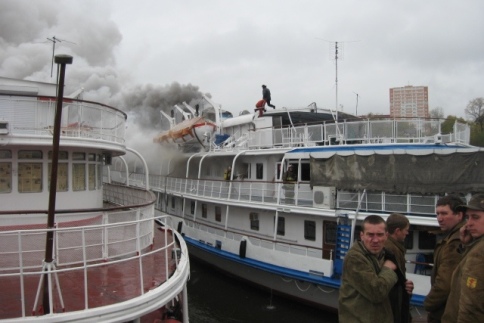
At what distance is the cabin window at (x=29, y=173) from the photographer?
29.8 feet

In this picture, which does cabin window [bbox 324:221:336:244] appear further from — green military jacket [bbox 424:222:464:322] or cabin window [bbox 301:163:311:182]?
green military jacket [bbox 424:222:464:322]

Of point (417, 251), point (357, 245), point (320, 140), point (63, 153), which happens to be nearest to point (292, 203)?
point (320, 140)

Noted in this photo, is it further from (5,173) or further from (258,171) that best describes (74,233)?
(258,171)

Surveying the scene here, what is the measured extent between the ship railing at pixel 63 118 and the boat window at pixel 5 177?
3.12ft

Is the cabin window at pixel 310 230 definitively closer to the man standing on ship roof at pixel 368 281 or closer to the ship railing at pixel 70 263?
the ship railing at pixel 70 263

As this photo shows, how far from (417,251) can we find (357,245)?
9.71m

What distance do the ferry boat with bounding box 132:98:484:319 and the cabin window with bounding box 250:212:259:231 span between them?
0.05 meters

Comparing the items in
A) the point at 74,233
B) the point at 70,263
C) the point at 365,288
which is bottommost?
the point at 70,263

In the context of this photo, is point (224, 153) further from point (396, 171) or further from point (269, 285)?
point (396, 171)

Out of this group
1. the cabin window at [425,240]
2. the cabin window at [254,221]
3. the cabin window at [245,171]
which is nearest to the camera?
the cabin window at [425,240]

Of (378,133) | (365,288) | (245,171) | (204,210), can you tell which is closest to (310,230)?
(378,133)

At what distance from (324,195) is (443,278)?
29.0ft

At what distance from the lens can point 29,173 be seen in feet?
30.2

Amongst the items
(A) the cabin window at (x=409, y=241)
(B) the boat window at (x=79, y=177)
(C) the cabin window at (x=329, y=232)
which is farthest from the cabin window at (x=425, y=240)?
(B) the boat window at (x=79, y=177)
